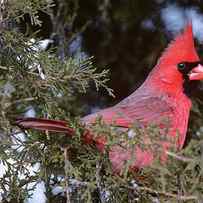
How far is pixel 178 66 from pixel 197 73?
0.36 ft

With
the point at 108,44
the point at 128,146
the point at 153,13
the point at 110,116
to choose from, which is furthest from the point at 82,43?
the point at 128,146

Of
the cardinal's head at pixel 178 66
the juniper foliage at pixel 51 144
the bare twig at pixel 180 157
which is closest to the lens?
the bare twig at pixel 180 157

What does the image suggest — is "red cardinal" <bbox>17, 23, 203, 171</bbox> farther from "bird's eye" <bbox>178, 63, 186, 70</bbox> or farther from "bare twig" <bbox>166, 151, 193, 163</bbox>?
"bare twig" <bbox>166, 151, 193, 163</bbox>

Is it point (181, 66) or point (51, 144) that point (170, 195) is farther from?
point (181, 66)

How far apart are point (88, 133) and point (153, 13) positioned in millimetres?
1776

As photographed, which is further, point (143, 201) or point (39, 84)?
point (39, 84)

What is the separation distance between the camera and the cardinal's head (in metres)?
2.67

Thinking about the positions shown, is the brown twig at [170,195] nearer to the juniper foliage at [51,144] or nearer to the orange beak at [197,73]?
the juniper foliage at [51,144]

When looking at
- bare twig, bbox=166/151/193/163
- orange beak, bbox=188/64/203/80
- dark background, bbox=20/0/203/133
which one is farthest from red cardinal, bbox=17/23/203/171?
dark background, bbox=20/0/203/133

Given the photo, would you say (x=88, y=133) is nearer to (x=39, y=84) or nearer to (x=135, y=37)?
(x=39, y=84)

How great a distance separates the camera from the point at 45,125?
6.63 feet

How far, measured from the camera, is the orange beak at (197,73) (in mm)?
2690

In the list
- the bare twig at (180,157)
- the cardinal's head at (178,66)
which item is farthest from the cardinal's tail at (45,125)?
the cardinal's head at (178,66)

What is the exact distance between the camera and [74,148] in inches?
80.3
